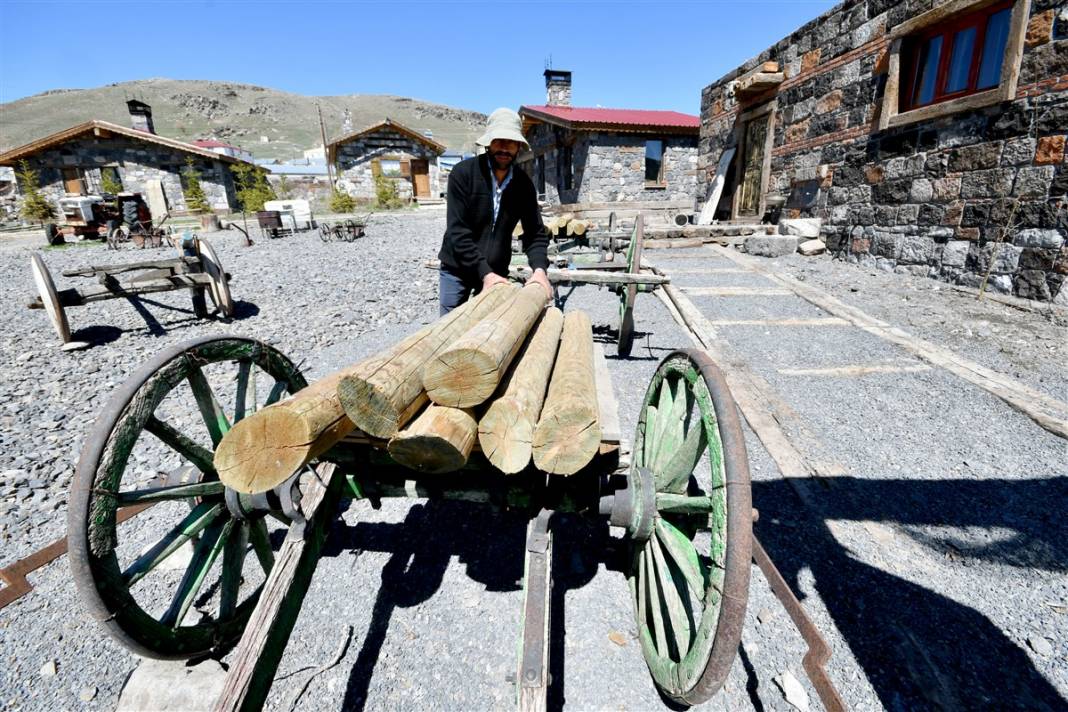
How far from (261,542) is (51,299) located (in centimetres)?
544

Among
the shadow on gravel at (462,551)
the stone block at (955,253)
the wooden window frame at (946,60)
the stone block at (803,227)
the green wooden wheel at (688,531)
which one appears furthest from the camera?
the stone block at (803,227)

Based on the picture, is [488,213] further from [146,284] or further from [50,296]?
[146,284]

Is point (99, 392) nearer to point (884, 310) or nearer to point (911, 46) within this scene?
point (884, 310)

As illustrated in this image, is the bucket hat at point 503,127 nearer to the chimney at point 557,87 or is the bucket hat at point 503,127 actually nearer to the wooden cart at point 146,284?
the wooden cart at point 146,284

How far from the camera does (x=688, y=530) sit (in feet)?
6.82

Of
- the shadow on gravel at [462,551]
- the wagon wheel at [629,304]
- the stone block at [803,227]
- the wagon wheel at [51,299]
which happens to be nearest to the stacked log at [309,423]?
the shadow on gravel at [462,551]

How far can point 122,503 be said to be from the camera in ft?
5.22

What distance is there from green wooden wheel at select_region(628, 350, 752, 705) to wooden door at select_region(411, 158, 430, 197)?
29664 millimetres

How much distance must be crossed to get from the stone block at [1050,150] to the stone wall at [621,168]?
1190 cm

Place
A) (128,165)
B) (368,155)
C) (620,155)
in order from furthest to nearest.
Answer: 1. (368,155)
2. (128,165)
3. (620,155)

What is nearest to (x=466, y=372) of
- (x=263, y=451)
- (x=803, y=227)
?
(x=263, y=451)

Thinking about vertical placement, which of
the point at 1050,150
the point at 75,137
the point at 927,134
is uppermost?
the point at 75,137

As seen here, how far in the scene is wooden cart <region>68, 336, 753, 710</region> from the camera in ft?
4.49

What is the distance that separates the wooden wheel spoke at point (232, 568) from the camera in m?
1.88
